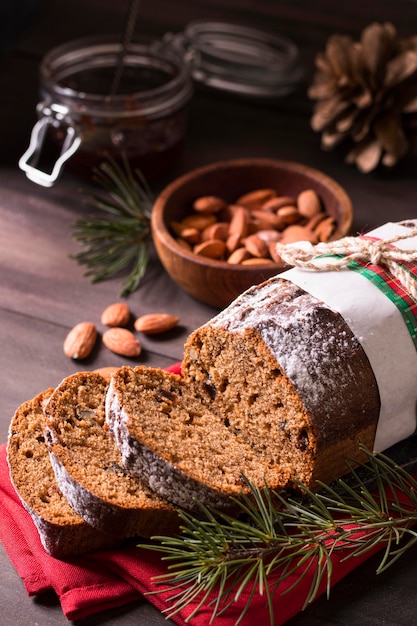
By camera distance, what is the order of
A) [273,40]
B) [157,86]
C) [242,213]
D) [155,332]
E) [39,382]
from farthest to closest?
[273,40], [157,86], [242,213], [155,332], [39,382]

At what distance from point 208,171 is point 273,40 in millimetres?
1067

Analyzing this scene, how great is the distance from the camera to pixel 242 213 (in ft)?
6.99

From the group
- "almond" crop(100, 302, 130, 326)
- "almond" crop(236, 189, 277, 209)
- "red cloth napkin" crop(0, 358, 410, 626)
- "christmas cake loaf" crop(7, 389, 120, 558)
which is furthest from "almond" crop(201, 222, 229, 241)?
"red cloth napkin" crop(0, 358, 410, 626)

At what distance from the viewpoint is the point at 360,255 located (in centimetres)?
155

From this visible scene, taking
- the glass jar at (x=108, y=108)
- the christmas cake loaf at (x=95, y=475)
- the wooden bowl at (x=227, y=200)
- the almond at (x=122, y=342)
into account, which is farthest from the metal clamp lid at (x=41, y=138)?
the christmas cake loaf at (x=95, y=475)

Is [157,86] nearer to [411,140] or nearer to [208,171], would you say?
[208,171]

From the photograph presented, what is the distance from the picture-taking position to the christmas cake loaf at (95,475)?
54.3 inches

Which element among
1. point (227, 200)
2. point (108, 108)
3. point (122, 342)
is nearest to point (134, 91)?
point (108, 108)

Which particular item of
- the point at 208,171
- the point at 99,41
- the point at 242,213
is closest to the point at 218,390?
the point at 242,213

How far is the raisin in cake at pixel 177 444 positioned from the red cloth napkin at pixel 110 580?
13 centimetres

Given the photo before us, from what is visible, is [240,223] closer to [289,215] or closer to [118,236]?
[289,215]

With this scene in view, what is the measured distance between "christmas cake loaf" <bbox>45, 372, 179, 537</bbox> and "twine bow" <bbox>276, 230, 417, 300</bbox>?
18.4 inches

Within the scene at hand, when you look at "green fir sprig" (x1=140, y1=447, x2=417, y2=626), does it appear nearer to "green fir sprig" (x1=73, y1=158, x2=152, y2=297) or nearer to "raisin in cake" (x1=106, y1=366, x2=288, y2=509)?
"raisin in cake" (x1=106, y1=366, x2=288, y2=509)

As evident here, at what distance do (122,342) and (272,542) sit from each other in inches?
28.3
